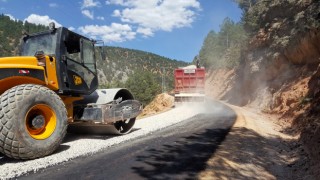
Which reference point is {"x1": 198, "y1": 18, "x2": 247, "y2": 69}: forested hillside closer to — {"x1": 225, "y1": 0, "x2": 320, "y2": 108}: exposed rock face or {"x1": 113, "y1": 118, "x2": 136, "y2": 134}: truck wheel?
{"x1": 225, "y1": 0, "x2": 320, "y2": 108}: exposed rock face

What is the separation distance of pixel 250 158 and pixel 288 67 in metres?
18.1

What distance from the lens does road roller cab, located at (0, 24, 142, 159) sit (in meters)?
6.38

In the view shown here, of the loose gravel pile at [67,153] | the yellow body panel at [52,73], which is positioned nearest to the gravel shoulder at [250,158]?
the loose gravel pile at [67,153]

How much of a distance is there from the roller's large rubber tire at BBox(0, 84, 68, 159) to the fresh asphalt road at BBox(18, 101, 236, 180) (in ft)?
2.58

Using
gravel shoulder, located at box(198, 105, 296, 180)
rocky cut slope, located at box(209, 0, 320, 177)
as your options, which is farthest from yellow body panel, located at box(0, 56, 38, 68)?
rocky cut slope, located at box(209, 0, 320, 177)

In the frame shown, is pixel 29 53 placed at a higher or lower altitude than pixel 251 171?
higher

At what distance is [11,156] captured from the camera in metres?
6.32

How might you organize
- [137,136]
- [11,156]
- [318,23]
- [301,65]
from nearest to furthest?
[11,156]
[137,136]
[318,23]
[301,65]

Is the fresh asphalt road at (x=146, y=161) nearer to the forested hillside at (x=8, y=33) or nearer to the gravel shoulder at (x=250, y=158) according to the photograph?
the gravel shoulder at (x=250, y=158)

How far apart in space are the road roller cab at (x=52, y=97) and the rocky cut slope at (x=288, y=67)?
561cm

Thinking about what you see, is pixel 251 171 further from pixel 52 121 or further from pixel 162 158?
pixel 52 121

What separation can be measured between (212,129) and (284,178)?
503 centimetres

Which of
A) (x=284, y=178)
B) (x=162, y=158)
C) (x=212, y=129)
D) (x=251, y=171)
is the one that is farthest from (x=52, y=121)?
(x=212, y=129)

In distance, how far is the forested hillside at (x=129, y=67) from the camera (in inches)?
3147
